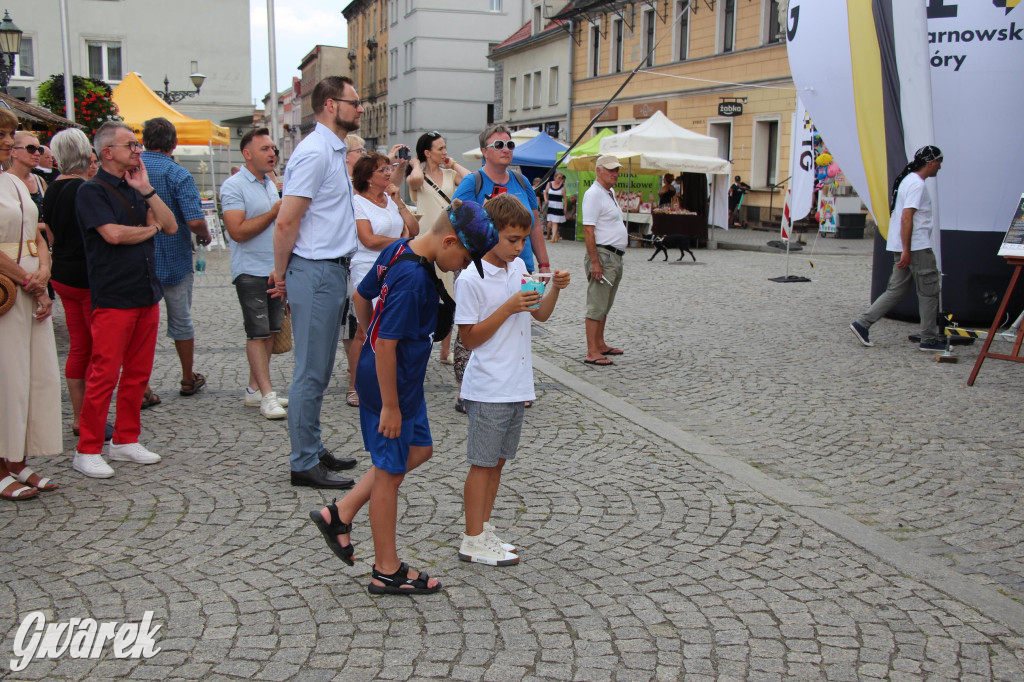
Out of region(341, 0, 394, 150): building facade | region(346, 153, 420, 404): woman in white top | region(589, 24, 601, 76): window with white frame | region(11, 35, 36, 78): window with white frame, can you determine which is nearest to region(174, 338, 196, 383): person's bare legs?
region(346, 153, 420, 404): woman in white top

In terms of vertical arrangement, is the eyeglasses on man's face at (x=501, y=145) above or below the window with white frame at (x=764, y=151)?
below

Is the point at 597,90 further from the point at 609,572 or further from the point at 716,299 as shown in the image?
the point at 609,572

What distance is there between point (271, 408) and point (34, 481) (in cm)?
173

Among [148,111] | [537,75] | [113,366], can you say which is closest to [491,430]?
[113,366]

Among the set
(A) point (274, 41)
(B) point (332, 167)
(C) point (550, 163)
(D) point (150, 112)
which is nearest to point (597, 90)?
(C) point (550, 163)

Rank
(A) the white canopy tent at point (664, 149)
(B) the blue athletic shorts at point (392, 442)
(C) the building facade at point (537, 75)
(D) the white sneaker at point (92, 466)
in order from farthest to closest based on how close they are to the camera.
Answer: (C) the building facade at point (537, 75) < (A) the white canopy tent at point (664, 149) < (D) the white sneaker at point (92, 466) < (B) the blue athletic shorts at point (392, 442)

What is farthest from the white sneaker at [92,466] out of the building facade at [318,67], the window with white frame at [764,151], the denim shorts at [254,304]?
the building facade at [318,67]

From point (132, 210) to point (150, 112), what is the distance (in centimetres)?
1536

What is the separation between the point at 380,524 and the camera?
137 inches

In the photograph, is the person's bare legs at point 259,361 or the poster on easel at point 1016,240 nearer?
the person's bare legs at point 259,361

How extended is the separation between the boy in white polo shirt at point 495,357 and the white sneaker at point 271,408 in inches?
104

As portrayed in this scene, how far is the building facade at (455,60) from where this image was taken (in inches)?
2537

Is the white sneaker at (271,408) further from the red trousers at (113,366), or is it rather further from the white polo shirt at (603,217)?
the white polo shirt at (603,217)

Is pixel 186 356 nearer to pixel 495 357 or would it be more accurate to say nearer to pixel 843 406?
pixel 495 357
